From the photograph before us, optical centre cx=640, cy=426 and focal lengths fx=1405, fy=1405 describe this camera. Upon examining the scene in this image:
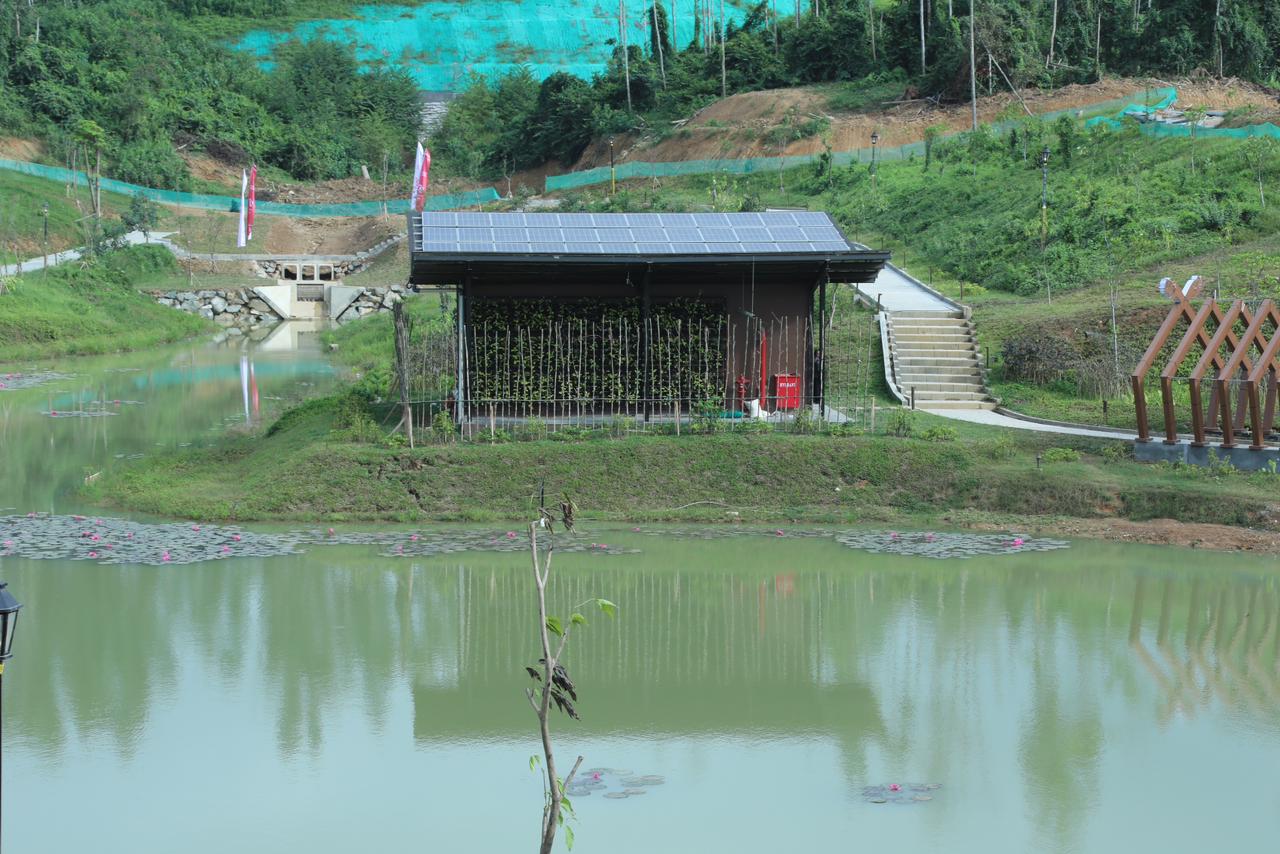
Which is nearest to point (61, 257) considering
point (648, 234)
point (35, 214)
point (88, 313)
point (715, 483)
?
point (35, 214)

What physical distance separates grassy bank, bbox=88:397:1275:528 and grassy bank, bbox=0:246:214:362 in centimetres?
1908

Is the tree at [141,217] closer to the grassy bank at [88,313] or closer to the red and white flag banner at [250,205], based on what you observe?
the grassy bank at [88,313]

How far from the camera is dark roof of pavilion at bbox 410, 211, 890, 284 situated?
18219 mm

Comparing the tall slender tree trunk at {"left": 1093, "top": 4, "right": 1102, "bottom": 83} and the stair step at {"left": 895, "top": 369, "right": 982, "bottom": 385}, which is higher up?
the tall slender tree trunk at {"left": 1093, "top": 4, "right": 1102, "bottom": 83}

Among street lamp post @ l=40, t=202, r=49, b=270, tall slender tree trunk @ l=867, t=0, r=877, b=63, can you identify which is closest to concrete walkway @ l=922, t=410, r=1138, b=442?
street lamp post @ l=40, t=202, r=49, b=270

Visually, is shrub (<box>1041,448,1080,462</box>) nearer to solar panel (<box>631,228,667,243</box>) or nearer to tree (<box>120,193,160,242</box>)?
solar panel (<box>631,228,667,243</box>)

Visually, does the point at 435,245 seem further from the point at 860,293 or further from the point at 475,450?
the point at 860,293

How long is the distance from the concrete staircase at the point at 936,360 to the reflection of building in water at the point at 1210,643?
25.9 ft

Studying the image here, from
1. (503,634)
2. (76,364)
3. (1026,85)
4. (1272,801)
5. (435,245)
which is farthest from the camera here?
(1026,85)

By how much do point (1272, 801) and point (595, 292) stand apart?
12463mm

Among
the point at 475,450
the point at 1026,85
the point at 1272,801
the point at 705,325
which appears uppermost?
the point at 1026,85

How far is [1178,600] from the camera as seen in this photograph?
13375 millimetres

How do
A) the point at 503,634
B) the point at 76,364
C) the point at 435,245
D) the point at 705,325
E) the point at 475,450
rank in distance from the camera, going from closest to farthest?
the point at 503,634 → the point at 475,450 → the point at 435,245 → the point at 705,325 → the point at 76,364

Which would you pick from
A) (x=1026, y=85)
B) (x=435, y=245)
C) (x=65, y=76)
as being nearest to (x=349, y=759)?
(x=435, y=245)
